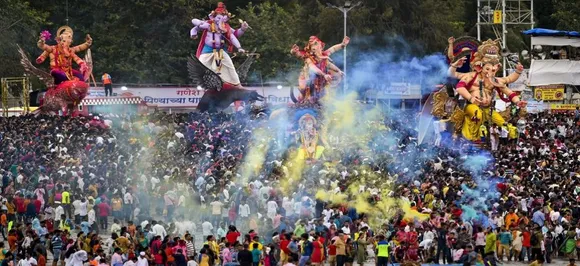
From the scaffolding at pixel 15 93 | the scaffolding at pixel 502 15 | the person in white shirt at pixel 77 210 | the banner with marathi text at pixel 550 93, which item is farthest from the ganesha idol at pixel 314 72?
the scaffolding at pixel 502 15

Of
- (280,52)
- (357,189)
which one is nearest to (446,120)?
(357,189)

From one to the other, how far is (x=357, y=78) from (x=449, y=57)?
19.2 ft

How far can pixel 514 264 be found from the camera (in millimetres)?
38812

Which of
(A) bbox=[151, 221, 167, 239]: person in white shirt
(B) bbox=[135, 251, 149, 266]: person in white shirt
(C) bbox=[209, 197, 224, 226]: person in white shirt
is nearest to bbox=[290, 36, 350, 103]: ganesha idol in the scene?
(C) bbox=[209, 197, 224, 226]: person in white shirt

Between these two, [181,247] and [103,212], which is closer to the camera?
[181,247]

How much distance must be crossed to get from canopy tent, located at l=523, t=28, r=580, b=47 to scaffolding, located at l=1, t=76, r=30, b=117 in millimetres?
18543

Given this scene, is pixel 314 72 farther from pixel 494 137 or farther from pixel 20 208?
pixel 20 208

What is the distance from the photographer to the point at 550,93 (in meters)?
65.8

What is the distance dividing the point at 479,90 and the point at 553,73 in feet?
55.3

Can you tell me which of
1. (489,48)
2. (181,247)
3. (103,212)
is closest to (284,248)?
(181,247)

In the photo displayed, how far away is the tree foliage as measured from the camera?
73625 mm

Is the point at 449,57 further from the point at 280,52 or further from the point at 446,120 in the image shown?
the point at 280,52

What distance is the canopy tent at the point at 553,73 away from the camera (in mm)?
66125

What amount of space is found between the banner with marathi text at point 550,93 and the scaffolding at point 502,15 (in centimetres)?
441
